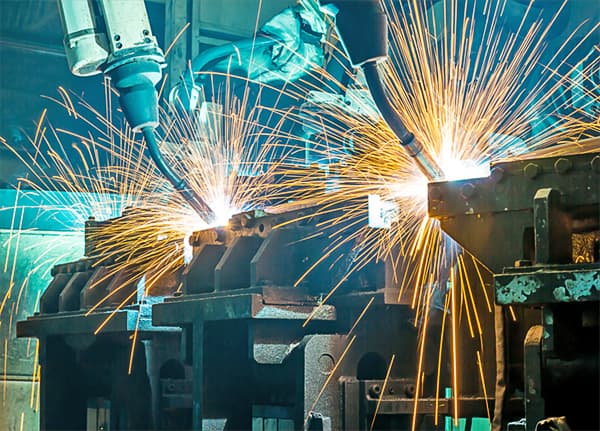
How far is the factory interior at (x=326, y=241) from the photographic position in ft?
8.34

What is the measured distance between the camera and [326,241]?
384 centimetres

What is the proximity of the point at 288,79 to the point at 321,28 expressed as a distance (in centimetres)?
58

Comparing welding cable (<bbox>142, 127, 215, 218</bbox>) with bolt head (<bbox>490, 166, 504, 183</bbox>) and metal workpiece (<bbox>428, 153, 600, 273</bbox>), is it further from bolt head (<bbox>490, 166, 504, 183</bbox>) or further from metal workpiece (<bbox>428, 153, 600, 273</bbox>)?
bolt head (<bbox>490, 166, 504, 183</bbox>)

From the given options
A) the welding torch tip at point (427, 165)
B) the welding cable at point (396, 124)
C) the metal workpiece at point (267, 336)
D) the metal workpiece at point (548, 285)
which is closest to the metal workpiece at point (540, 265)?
the metal workpiece at point (548, 285)

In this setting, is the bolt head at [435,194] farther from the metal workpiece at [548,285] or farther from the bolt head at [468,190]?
the metal workpiece at [548,285]

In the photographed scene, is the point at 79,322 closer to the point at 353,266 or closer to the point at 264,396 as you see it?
the point at 264,396

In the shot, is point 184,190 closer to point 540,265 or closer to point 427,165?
point 427,165

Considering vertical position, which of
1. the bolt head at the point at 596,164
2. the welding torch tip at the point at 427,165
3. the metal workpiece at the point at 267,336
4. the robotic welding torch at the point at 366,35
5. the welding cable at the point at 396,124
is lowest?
the metal workpiece at the point at 267,336

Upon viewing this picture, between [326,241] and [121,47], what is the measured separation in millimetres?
1355

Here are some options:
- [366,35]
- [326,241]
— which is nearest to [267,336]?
[326,241]

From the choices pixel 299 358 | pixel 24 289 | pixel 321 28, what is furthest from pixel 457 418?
pixel 24 289

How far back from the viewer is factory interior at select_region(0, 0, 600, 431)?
8.34 feet

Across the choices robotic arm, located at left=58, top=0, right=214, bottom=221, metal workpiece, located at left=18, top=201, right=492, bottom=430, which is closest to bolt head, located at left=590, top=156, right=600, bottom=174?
metal workpiece, located at left=18, top=201, right=492, bottom=430

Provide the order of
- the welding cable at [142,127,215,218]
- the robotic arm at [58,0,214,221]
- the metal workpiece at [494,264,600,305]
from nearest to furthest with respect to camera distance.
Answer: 1. the metal workpiece at [494,264,600,305]
2. the robotic arm at [58,0,214,221]
3. the welding cable at [142,127,215,218]
